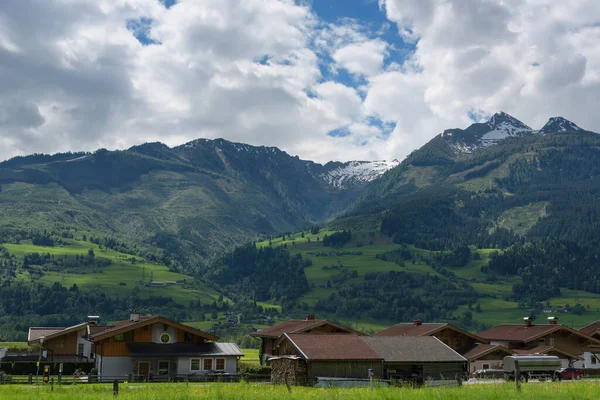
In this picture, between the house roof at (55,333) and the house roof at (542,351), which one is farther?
the house roof at (542,351)

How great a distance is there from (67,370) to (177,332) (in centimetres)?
1285

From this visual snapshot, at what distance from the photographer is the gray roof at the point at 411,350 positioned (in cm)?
6494

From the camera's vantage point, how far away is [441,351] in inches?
2653

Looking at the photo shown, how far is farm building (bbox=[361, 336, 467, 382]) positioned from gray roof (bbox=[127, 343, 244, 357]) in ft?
54.4

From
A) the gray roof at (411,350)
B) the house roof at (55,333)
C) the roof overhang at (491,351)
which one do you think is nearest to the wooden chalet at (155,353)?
the house roof at (55,333)

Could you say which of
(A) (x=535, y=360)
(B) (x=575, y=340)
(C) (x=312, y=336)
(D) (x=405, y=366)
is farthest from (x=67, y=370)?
(B) (x=575, y=340)

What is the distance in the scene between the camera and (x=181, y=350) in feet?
241

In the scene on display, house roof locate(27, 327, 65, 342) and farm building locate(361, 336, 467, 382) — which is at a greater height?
house roof locate(27, 327, 65, 342)

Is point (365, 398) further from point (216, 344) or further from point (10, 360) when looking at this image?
point (10, 360)

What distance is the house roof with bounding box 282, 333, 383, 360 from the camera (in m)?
60.3

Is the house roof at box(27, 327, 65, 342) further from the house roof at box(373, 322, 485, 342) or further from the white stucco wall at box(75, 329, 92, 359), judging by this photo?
the house roof at box(373, 322, 485, 342)

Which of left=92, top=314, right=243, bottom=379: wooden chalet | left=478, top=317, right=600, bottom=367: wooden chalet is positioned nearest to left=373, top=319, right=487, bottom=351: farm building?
left=478, top=317, right=600, bottom=367: wooden chalet

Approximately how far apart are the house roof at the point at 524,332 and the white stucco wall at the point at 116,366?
171 ft

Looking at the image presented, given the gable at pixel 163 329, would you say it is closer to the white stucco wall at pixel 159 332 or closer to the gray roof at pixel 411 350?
the white stucco wall at pixel 159 332
